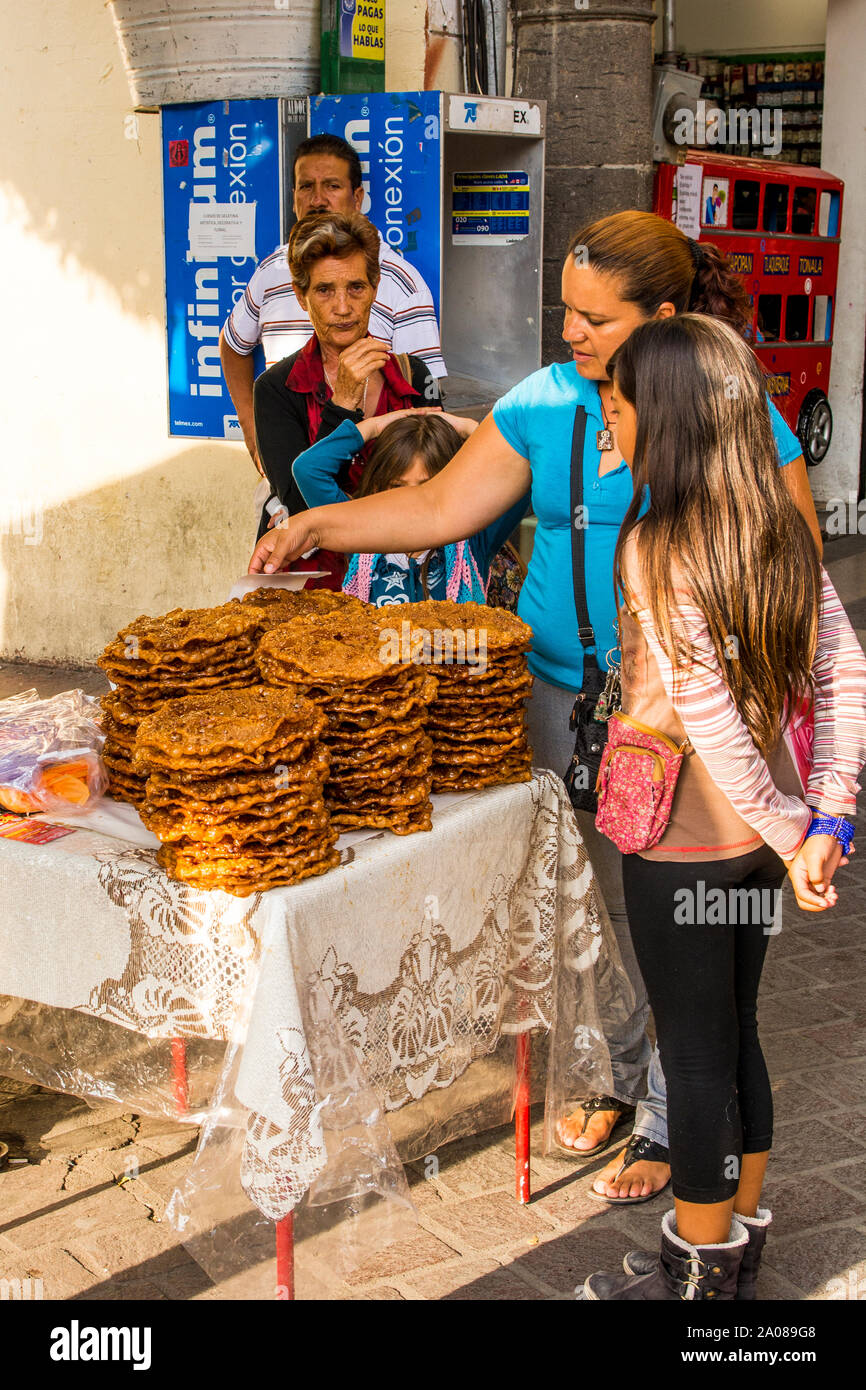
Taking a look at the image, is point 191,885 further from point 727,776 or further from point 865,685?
point 865,685

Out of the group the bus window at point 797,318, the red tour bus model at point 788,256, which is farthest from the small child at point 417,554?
the bus window at point 797,318

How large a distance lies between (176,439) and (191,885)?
493 cm

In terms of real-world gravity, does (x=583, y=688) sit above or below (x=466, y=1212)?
above

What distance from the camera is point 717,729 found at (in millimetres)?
2250

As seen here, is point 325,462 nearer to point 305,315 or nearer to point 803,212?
point 305,315

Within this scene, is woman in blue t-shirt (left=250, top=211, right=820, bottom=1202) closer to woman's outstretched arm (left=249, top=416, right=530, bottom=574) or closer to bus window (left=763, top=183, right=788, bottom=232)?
woman's outstretched arm (left=249, top=416, right=530, bottom=574)

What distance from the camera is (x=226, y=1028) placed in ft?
7.86

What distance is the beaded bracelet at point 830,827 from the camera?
2.41 metres

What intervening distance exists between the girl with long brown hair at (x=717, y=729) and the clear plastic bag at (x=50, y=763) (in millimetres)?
1055

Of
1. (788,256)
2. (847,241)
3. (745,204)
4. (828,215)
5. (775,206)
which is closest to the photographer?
(745,204)

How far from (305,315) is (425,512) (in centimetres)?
217

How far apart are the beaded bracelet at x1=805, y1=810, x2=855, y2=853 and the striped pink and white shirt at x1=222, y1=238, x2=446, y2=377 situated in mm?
2660

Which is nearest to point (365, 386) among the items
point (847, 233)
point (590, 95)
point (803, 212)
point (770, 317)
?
point (590, 95)

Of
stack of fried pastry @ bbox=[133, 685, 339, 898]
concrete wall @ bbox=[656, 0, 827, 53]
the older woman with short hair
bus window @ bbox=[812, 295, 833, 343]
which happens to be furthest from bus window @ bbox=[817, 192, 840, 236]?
stack of fried pastry @ bbox=[133, 685, 339, 898]
